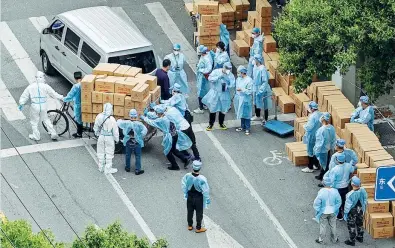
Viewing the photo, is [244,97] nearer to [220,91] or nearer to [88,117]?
[220,91]

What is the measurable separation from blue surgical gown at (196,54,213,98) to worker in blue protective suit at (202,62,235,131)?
70 cm

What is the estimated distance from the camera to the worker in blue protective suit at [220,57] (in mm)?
27423

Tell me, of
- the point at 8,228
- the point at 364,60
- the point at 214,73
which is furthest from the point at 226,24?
the point at 8,228

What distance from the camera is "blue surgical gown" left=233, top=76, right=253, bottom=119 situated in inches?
1027

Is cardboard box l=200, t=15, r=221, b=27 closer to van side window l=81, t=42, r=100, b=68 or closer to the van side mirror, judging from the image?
van side window l=81, t=42, r=100, b=68

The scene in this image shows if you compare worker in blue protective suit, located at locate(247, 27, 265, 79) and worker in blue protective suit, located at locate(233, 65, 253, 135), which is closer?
worker in blue protective suit, located at locate(233, 65, 253, 135)

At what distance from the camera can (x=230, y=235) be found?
22.8 meters

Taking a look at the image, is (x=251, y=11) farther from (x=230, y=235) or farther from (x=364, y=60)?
(x=230, y=235)

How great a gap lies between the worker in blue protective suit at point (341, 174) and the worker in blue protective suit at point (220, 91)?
4.26 metres

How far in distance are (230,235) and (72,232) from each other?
3101mm

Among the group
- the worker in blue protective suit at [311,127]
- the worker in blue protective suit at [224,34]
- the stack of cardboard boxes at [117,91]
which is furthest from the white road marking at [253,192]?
the worker in blue protective suit at [224,34]

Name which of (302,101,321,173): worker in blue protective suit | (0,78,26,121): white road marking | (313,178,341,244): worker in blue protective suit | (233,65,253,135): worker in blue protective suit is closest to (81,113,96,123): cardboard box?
(0,78,26,121): white road marking

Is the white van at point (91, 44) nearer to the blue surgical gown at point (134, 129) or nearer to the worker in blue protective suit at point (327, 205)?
the blue surgical gown at point (134, 129)

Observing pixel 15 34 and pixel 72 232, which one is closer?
pixel 72 232
